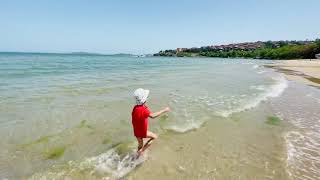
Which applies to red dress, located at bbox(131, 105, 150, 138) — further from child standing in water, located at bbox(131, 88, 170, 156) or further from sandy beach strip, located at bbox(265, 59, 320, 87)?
sandy beach strip, located at bbox(265, 59, 320, 87)

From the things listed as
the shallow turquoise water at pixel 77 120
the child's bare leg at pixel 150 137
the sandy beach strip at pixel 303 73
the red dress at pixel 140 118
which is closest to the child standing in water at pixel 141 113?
the red dress at pixel 140 118

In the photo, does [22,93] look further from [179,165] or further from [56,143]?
[179,165]

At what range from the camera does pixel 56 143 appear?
23.0 ft

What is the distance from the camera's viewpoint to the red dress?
5750 mm

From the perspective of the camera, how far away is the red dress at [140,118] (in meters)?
5.75

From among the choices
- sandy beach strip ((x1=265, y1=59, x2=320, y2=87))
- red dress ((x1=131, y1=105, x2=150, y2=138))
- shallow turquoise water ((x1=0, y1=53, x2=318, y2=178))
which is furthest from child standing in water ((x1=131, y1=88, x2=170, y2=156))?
sandy beach strip ((x1=265, y1=59, x2=320, y2=87))

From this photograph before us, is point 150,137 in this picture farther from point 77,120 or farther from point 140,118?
point 77,120

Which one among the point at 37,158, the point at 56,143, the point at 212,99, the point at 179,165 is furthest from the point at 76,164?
the point at 212,99

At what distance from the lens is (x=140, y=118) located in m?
5.81

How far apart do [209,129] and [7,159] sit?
17.4 feet

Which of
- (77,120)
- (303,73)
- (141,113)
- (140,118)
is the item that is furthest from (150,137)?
(303,73)

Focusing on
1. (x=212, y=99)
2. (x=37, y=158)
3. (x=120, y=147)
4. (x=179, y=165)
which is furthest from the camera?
(x=212, y=99)

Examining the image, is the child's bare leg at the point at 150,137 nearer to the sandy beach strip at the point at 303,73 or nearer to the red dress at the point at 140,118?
the red dress at the point at 140,118

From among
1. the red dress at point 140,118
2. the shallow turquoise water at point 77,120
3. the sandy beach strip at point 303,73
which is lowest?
the sandy beach strip at point 303,73
